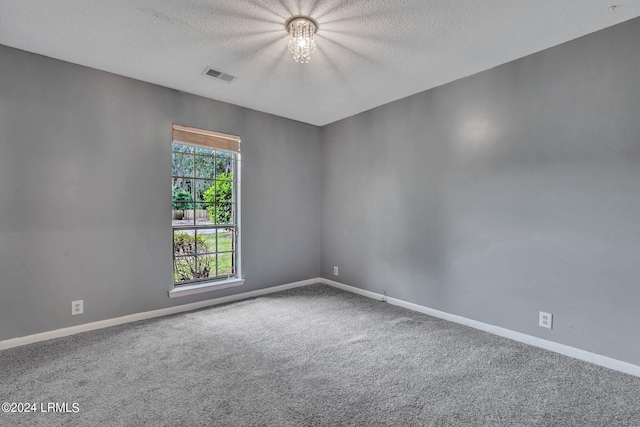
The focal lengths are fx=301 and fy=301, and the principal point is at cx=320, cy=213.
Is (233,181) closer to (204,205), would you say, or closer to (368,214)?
(204,205)

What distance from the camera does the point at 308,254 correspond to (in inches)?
181

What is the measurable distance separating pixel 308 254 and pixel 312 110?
6.84 ft

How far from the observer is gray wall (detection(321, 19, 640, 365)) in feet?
7.11

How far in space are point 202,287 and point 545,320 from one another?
11.2ft

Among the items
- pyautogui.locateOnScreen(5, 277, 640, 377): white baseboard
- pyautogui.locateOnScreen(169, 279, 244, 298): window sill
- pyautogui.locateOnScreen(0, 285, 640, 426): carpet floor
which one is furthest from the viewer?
pyautogui.locateOnScreen(169, 279, 244, 298): window sill

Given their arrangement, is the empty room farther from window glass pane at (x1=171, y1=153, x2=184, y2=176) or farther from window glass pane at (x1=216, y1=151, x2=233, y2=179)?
window glass pane at (x1=216, y1=151, x2=233, y2=179)

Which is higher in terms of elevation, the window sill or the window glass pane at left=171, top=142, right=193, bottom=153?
the window glass pane at left=171, top=142, right=193, bottom=153

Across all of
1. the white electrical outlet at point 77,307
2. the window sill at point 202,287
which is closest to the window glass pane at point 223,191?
the window sill at point 202,287

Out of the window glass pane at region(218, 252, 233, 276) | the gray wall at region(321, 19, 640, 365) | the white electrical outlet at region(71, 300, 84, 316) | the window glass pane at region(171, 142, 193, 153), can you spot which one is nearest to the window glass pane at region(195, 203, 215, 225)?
the window glass pane at region(218, 252, 233, 276)

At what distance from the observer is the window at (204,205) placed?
136 inches

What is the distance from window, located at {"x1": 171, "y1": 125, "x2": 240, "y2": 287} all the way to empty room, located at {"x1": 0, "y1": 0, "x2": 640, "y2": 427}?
1.0 inches

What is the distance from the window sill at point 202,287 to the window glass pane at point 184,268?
0.37 ft

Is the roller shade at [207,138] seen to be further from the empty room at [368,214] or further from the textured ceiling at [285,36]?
the textured ceiling at [285,36]

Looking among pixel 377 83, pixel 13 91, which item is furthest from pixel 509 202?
pixel 13 91
